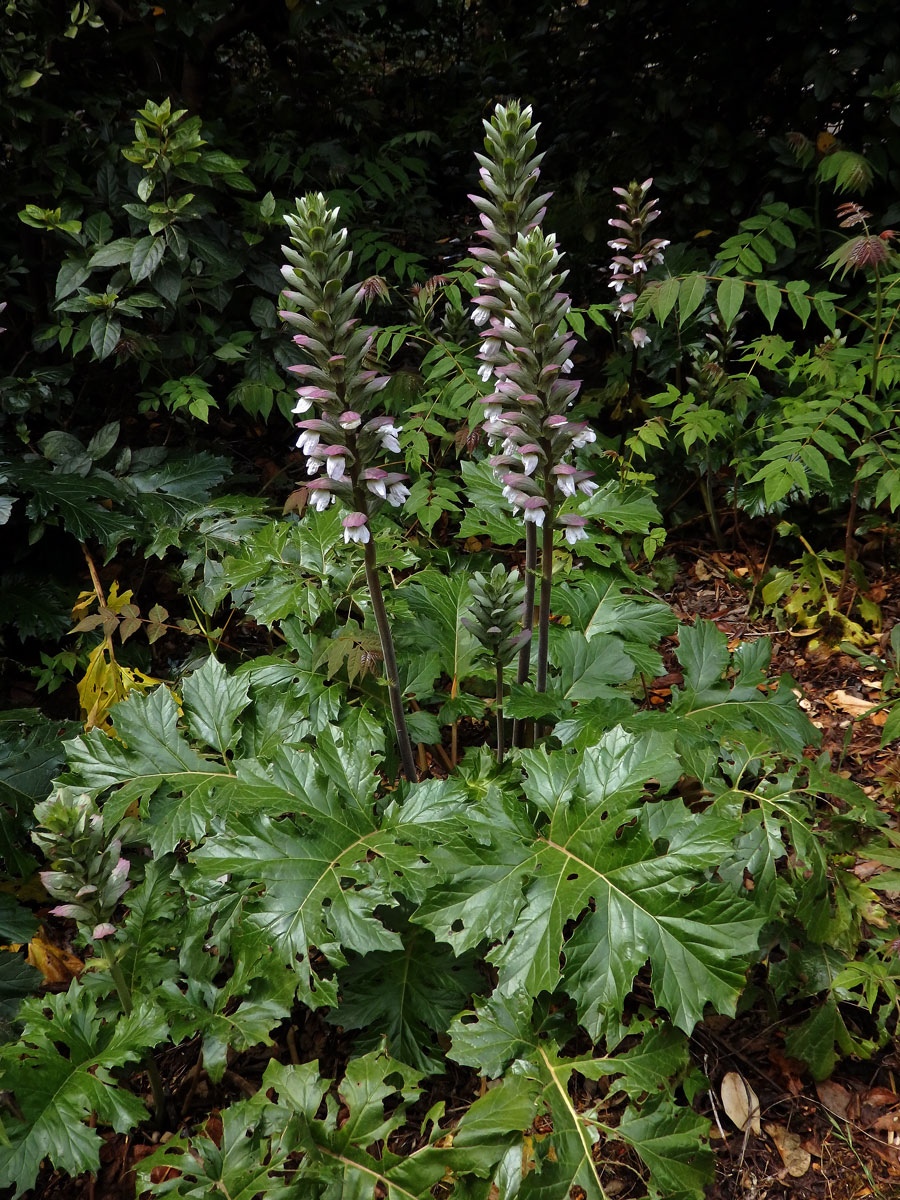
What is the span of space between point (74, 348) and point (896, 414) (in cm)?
366

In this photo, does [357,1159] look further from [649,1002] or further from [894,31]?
[894,31]

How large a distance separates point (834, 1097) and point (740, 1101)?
26 centimetres

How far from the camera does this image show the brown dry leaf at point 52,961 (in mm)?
2764

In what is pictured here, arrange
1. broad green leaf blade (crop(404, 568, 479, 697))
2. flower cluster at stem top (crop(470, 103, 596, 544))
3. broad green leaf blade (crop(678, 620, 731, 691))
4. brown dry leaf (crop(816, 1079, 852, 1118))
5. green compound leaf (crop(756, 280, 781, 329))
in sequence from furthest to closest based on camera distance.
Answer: green compound leaf (crop(756, 280, 781, 329)), broad green leaf blade (crop(404, 568, 479, 697)), broad green leaf blade (crop(678, 620, 731, 691)), brown dry leaf (crop(816, 1079, 852, 1118)), flower cluster at stem top (crop(470, 103, 596, 544))

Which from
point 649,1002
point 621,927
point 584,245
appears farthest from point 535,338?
point 584,245

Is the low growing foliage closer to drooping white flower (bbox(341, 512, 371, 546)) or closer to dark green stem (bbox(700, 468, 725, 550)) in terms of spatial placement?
drooping white flower (bbox(341, 512, 371, 546))

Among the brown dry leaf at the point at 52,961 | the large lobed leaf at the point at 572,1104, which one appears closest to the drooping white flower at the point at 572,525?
the large lobed leaf at the point at 572,1104

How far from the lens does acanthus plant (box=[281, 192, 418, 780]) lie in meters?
2.02

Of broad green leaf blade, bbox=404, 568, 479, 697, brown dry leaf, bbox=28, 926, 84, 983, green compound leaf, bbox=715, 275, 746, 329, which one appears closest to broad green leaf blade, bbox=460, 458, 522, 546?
broad green leaf blade, bbox=404, 568, 479, 697

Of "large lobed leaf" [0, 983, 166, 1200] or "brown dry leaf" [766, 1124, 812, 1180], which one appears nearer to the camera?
"large lobed leaf" [0, 983, 166, 1200]

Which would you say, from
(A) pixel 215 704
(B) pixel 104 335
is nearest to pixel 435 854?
(A) pixel 215 704

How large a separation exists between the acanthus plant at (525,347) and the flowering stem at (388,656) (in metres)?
0.43

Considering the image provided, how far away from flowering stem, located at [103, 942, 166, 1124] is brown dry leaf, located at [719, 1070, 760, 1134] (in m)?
1.55

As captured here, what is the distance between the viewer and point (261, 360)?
4.14m
